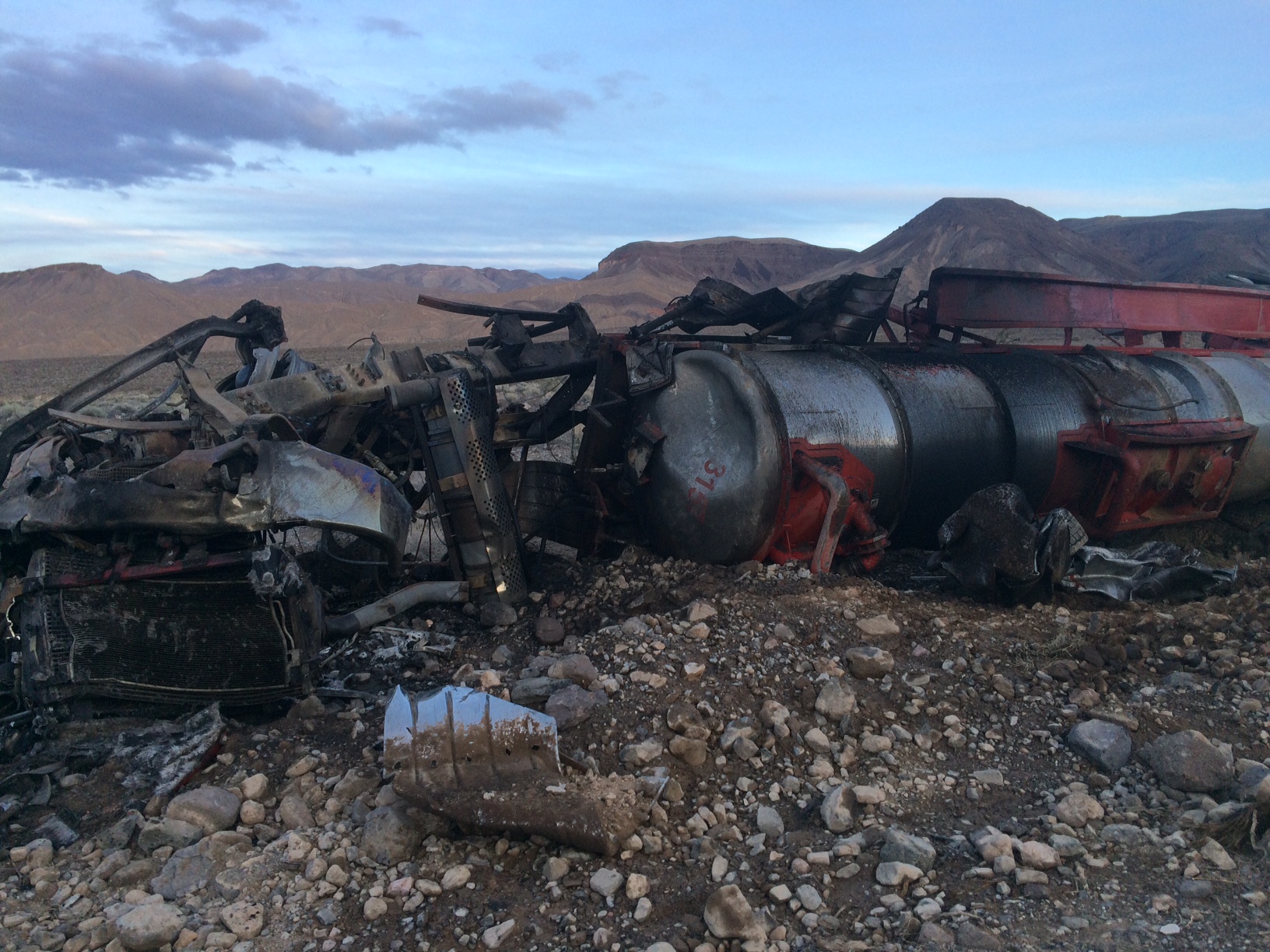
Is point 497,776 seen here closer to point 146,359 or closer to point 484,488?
point 484,488

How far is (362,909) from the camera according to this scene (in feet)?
8.77

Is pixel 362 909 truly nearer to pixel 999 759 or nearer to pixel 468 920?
pixel 468 920

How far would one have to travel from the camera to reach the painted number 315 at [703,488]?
4992mm

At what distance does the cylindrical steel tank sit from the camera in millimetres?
5035

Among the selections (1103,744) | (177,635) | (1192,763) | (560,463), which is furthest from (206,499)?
(1192,763)

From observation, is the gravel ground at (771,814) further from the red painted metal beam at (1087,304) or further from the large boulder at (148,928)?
the red painted metal beam at (1087,304)

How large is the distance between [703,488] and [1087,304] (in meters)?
4.01

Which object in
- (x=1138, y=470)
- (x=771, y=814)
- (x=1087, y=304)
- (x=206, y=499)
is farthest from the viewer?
(x=1087, y=304)

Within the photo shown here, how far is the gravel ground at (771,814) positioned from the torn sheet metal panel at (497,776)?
3.9 inches

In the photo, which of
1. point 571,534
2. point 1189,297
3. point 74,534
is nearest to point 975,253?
point 1189,297

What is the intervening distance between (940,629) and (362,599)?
3.29 m

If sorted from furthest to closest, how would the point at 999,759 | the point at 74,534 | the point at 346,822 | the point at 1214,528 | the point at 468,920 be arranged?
the point at 1214,528, the point at 74,534, the point at 999,759, the point at 346,822, the point at 468,920

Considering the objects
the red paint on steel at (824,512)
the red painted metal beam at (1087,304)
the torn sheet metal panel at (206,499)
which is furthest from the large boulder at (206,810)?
the red painted metal beam at (1087,304)

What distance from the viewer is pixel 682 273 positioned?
5222cm
